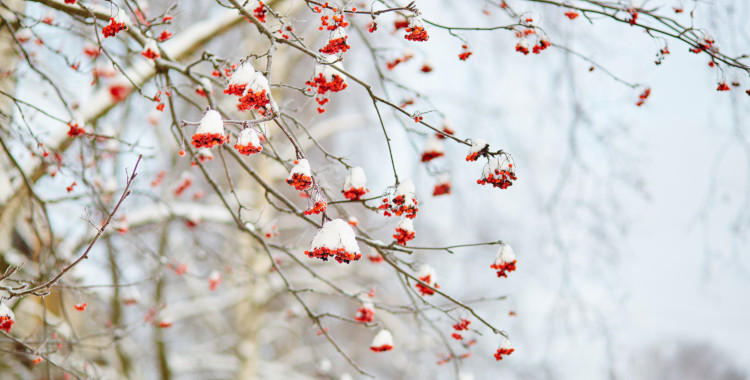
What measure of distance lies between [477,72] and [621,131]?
2.14m

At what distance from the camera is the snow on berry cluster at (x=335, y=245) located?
4.53ft

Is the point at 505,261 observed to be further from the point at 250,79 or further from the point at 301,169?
the point at 250,79

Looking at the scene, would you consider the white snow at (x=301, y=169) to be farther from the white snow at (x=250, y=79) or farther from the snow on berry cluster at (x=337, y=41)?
the snow on berry cluster at (x=337, y=41)

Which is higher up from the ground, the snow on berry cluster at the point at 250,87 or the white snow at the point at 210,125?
Result: the snow on berry cluster at the point at 250,87

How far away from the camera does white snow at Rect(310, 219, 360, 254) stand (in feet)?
4.55

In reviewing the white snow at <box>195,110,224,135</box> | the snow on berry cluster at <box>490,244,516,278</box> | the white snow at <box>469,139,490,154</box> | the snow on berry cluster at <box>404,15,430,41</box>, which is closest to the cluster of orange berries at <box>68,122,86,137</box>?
the white snow at <box>195,110,224,135</box>

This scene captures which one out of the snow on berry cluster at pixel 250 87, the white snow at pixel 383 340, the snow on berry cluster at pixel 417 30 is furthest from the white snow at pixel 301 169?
the white snow at pixel 383 340

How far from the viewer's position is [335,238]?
1398mm

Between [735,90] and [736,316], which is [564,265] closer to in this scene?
[735,90]

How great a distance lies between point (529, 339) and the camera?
743 cm

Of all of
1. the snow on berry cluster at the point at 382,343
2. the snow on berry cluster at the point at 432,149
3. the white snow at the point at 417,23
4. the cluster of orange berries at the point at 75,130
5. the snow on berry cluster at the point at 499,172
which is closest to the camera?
the snow on berry cluster at the point at 499,172

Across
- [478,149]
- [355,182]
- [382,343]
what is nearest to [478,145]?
[478,149]

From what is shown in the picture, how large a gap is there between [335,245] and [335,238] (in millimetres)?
23

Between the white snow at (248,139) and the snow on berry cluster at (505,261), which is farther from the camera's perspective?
the snow on berry cluster at (505,261)
